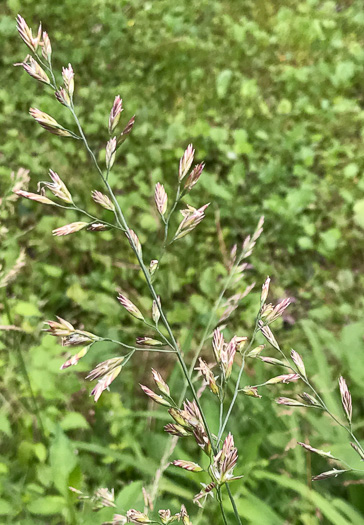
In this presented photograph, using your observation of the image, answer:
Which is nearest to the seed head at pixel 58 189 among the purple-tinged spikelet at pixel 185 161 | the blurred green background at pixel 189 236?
the purple-tinged spikelet at pixel 185 161

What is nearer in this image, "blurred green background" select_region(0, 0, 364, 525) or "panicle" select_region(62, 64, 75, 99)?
"panicle" select_region(62, 64, 75, 99)

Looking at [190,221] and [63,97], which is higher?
[63,97]

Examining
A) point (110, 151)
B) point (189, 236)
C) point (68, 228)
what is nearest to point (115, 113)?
point (110, 151)

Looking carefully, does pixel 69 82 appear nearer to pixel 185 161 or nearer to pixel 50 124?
pixel 50 124

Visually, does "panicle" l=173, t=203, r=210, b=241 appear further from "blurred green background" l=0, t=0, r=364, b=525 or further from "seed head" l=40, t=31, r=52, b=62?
"blurred green background" l=0, t=0, r=364, b=525

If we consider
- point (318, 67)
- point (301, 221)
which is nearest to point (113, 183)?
point (301, 221)

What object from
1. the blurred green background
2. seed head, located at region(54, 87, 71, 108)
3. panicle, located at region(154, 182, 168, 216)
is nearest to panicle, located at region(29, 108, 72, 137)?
seed head, located at region(54, 87, 71, 108)

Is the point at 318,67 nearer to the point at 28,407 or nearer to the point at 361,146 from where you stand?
the point at 361,146

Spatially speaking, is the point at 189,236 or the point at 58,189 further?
the point at 189,236
